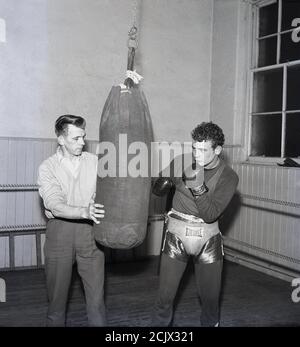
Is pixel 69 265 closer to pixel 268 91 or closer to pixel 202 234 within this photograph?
pixel 202 234

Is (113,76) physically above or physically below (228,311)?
above

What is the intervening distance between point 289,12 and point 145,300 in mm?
3437

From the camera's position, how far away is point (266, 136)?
5051 millimetres

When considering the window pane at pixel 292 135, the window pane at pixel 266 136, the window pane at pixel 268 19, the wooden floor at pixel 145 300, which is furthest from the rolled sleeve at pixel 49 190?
the window pane at pixel 268 19

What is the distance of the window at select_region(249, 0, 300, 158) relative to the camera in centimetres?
461

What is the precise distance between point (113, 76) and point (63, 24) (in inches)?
31.1

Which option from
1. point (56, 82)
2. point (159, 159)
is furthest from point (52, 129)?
point (159, 159)

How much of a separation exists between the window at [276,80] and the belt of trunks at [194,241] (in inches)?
94.3

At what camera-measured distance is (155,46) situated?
5223 mm

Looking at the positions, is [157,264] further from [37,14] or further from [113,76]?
[37,14]

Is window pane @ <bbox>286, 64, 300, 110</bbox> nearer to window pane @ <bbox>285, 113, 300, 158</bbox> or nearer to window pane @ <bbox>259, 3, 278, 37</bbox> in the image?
window pane @ <bbox>285, 113, 300, 158</bbox>

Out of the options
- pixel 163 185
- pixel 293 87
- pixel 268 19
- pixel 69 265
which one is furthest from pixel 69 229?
pixel 268 19

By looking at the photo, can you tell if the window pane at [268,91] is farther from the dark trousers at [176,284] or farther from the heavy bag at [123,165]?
the heavy bag at [123,165]

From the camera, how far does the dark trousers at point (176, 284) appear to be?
8.40ft
